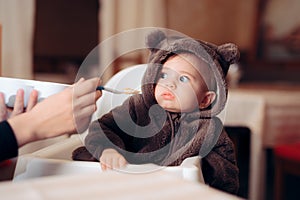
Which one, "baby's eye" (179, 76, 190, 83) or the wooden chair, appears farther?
the wooden chair

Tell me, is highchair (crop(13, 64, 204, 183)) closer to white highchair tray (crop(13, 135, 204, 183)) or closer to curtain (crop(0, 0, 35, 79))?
white highchair tray (crop(13, 135, 204, 183))

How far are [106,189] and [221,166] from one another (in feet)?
1.21

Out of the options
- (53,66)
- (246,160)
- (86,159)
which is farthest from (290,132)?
(53,66)

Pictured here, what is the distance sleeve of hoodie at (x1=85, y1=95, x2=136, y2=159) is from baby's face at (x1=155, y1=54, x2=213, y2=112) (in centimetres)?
7

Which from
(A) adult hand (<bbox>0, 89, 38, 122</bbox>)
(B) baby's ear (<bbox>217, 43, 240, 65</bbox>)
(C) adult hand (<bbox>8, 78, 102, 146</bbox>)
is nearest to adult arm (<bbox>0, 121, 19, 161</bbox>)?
(C) adult hand (<bbox>8, 78, 102, 146</bbox>)

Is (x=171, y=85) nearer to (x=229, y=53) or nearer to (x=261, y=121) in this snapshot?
(x=229, y=53)

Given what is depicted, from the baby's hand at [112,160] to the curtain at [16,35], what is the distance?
120 centimetres

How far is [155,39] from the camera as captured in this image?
786 mm

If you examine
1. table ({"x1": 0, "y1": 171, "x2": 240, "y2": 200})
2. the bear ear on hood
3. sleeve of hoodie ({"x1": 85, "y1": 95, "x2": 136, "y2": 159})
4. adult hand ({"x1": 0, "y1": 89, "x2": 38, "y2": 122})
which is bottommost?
sleeve of hoodie ({"x1": 85, "y1": 95, "x2": 136, "y2": 159})

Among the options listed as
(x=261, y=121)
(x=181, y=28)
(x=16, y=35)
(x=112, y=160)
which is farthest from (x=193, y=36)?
(x=112, y=160)

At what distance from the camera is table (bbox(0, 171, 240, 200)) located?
42 centimetres

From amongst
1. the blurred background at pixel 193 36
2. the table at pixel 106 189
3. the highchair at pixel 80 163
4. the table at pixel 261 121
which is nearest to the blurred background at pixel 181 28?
the blurred background at pixel 193 36

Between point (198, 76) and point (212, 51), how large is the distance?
5 cm

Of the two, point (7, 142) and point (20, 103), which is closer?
point (7, 142)
